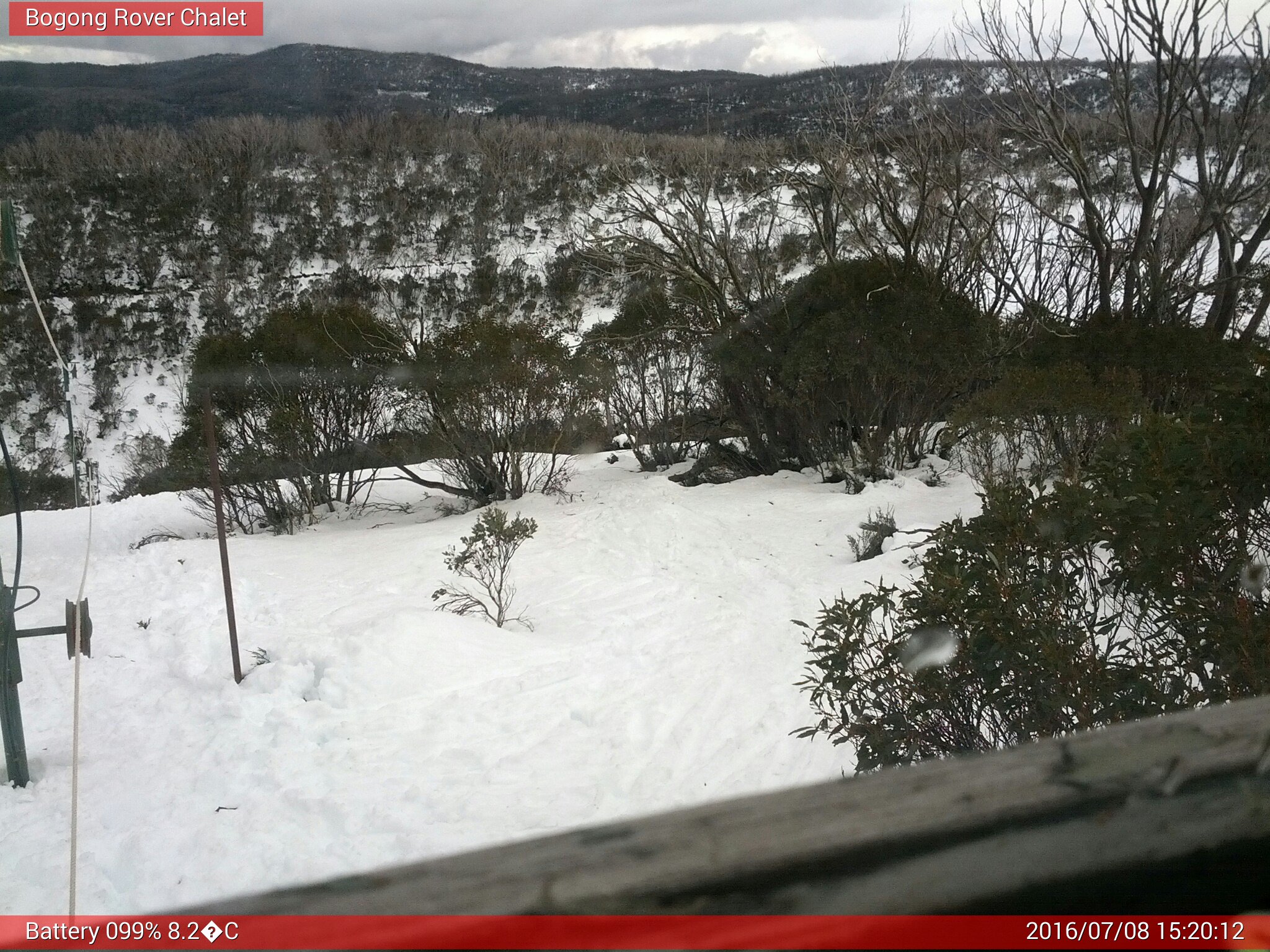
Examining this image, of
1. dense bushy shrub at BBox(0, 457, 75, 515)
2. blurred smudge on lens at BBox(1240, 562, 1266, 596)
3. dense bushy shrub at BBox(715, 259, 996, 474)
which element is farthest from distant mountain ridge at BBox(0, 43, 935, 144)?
blurred smudge on lens at BBox(1240, 562, 1266, 596)

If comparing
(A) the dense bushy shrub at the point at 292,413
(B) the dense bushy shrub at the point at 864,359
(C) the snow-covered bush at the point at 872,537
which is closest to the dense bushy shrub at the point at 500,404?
(A) the dense bushy shrub at the point at 292,413

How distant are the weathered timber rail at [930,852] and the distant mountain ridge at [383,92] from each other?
4406mm

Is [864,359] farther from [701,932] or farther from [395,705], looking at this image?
[701,932]

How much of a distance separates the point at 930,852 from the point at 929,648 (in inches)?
91.1

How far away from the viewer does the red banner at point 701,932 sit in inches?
18.5

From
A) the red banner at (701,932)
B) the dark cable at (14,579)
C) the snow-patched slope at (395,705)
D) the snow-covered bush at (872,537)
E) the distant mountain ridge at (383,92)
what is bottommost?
the snow-patched slope at (395,705)

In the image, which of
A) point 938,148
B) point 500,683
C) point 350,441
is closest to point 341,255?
point 350,441

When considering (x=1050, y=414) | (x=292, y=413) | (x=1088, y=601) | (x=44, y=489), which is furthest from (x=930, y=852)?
(x=44, y=489)

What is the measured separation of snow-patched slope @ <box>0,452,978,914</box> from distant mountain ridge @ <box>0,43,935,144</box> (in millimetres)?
3076

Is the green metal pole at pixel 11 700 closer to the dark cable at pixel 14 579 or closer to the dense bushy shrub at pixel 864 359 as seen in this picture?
the dark cable at pixel 14 579

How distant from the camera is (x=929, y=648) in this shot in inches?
107

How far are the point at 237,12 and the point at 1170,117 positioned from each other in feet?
29.2

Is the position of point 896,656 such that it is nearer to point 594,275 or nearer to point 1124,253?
point 1124,253

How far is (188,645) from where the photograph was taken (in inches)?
218
